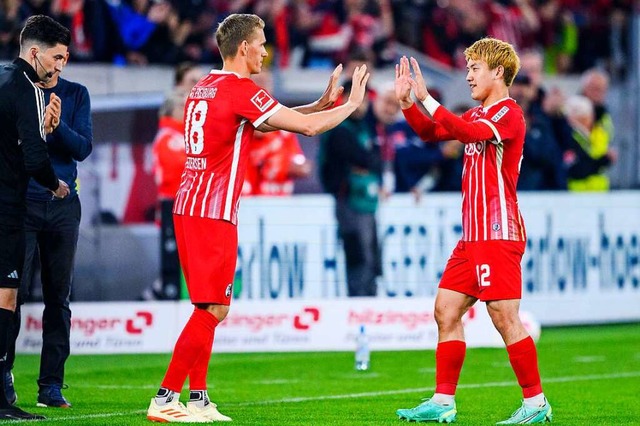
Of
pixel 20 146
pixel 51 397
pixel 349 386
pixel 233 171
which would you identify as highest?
pixel 20 146

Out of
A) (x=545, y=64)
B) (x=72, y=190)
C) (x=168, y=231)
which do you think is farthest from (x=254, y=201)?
(x=545, y=64)

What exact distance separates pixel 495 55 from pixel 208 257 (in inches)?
78.6

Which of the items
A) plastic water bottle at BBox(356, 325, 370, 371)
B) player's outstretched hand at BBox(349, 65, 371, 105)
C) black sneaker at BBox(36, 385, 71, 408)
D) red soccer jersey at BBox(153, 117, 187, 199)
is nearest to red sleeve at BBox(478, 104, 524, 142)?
player's outstretched hand at BBox(349, 65, 371, 105)

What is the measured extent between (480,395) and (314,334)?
342 centimetres

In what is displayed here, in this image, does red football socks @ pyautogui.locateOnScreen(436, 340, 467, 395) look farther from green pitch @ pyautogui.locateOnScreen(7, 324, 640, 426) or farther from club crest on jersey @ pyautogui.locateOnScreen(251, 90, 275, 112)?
club crest on jersey @ pyautogui.locateOnScreen(251, 90, 275, 112)

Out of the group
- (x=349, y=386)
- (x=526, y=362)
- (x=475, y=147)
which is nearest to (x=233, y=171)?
(x=475, y=147)

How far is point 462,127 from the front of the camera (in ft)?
24.3

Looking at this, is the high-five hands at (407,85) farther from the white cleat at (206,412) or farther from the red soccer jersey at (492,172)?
the white cleat at (206,412)

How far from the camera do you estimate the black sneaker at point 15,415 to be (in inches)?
299

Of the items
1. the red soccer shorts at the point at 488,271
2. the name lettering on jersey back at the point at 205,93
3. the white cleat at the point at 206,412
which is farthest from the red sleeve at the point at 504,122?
the white cleat at the point at 206,412

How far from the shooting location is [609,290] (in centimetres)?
1571

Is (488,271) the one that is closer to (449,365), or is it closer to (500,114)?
(449,365)

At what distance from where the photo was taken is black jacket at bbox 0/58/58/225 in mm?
7332

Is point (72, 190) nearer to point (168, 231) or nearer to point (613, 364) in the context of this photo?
point (168, 231)
